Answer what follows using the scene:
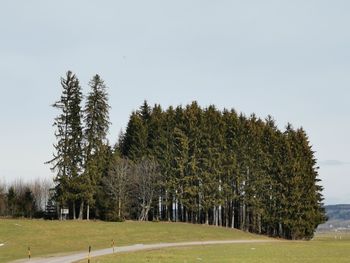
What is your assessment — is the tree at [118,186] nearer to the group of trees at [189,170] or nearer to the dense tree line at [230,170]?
the group of trees at [189,170]

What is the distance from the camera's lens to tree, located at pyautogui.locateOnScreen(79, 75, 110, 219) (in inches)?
3034

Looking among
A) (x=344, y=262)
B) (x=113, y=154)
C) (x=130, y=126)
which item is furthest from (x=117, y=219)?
(x=344, y=262)

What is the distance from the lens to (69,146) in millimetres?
77312

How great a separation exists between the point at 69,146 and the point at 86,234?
19.6 m

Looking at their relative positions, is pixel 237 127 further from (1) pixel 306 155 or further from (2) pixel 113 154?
(2) pixel 113 154

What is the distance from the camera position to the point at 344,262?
34844 millimetres

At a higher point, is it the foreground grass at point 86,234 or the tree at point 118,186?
the tree at point 118,186

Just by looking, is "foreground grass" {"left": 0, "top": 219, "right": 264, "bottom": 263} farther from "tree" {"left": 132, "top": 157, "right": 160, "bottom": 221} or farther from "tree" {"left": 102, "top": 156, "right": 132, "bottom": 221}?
"tree" {"left": 132, "top": 157, "right": 160, "bottom": 221}

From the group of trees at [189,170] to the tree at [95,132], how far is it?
145 mm

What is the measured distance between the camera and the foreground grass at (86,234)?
171ft

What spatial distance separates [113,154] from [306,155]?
3045 centimetres

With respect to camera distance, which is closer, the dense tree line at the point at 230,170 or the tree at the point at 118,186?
the tree at the point at 118,186

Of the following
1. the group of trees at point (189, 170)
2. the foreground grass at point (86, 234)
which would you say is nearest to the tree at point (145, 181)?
the group of trees at point (189, 170)

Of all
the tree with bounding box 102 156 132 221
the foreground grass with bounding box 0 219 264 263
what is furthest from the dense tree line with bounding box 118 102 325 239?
the foreground grass with bounding box 0 219 264 263
